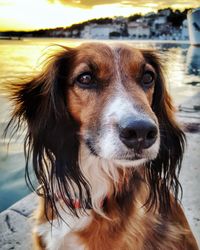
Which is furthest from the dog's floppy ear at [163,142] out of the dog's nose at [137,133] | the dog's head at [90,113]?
the dog's nose at [137,133]

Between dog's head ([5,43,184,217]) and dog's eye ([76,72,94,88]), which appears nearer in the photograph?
dog's head ([5,43,184,217])

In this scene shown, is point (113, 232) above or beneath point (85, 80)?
beneath

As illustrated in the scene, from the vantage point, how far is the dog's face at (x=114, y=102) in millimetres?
1897

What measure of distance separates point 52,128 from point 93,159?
12.1 inches

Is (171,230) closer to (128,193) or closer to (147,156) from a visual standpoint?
(128,193)

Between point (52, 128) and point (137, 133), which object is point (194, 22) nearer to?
point (52, 128)

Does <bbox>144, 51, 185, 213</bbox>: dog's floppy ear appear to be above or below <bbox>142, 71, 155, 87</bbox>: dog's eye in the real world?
below

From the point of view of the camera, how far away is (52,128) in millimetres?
2320

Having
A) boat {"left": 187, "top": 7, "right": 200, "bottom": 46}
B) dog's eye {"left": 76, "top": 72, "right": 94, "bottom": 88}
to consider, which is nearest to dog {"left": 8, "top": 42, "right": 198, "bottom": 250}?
dog's eye {"left": 76, "top": 72, "right": 94, "bottom": 88}

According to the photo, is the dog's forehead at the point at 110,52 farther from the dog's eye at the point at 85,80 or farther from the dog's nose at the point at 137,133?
the dog's nose at the point at 137,133

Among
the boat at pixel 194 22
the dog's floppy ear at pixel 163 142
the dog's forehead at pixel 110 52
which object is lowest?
the boat at pixel 194 22

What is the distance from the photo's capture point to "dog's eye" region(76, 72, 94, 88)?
2.17 meters

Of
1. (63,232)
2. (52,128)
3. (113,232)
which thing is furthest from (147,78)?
(63,232)

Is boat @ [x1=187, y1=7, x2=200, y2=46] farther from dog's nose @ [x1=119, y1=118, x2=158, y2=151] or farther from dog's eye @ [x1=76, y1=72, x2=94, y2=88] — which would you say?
dog's nose @ [x1=119, y1=118, x2=158, y2=151]
